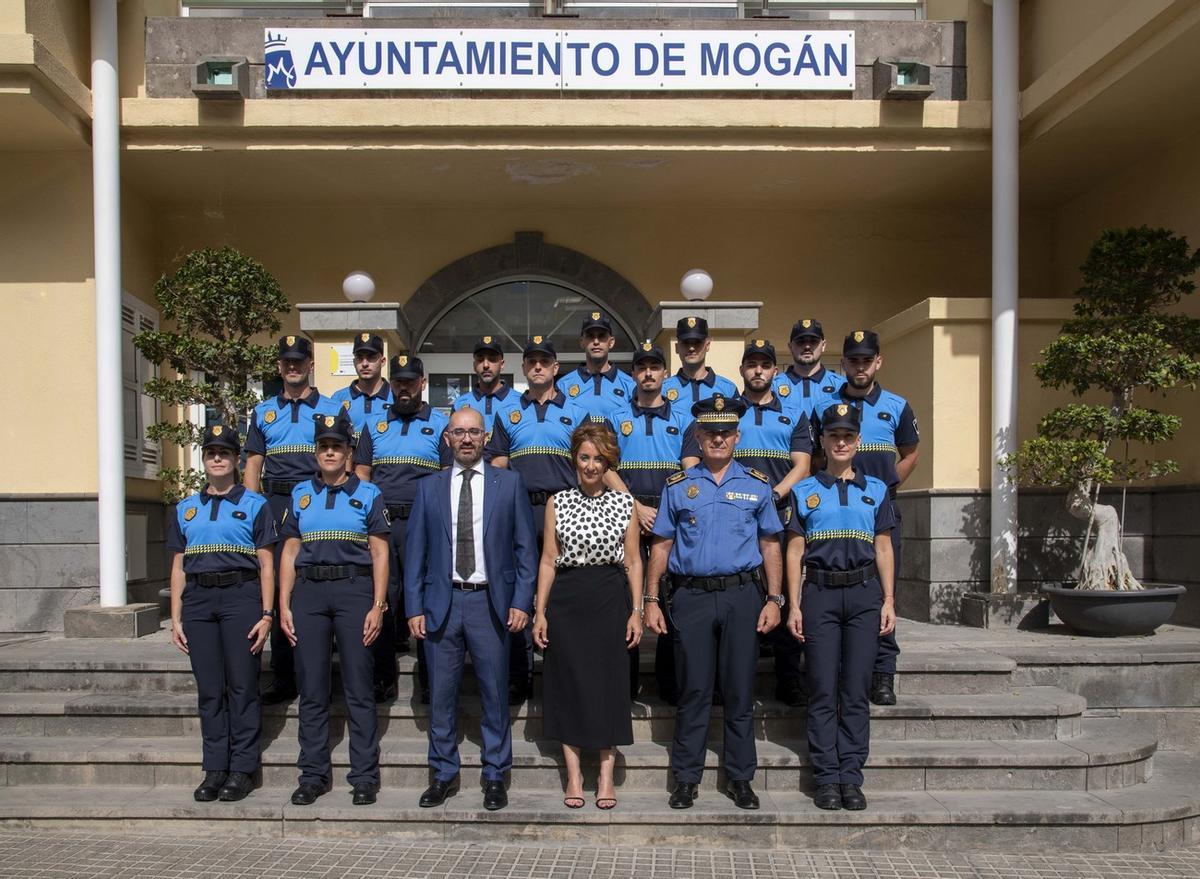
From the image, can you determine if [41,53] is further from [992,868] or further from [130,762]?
[992,868]

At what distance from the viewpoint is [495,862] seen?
4582 millimetres

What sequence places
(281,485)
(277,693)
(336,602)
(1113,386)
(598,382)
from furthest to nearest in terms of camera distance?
(1113,386)
(598,382)
(281,485)
(277,693)
(336,602)

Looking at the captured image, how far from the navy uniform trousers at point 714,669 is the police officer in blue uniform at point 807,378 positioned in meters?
1.46

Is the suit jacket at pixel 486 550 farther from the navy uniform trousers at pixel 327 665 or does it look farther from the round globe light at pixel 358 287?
the round globe light at pixel 358 287

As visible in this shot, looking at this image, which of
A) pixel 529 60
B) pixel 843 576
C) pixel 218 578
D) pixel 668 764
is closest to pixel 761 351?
pixel 843 576

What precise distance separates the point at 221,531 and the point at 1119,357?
5986 mm

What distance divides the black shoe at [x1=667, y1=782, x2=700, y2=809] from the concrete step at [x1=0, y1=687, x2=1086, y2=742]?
1.72 ft

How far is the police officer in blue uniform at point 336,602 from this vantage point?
502cm

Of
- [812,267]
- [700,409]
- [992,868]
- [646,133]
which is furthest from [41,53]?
[992,868]

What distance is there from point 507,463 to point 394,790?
6.07ft

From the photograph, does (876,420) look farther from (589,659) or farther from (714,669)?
(589,659)

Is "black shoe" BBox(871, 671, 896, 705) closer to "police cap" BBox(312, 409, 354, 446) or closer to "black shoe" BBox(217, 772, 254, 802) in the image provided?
"police cap" BBox(312, 409, 354, 446)

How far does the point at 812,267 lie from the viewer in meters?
10.0

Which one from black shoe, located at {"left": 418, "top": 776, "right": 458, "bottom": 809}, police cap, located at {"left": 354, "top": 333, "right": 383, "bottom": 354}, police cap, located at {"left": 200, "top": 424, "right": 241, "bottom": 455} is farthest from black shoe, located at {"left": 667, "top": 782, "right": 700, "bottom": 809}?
police cap, located at {"left": 354, "top": 333, "right": 383, "bottom": 354}
